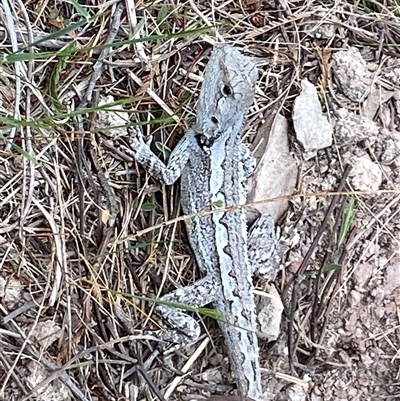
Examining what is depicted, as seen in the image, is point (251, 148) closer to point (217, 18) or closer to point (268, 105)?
point (268, 105)

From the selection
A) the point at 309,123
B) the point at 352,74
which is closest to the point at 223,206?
the point at 309,123

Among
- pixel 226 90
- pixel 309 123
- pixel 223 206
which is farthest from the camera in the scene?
pixel 309 123

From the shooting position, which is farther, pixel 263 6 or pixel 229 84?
pixel 263 6

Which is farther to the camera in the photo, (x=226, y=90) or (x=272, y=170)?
(x=272, y=170)

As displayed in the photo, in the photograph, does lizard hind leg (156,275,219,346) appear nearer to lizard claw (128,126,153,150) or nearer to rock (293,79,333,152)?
lizard claw (128,126,153,150)

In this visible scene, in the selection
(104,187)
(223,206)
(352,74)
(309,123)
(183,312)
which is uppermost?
(352,74)

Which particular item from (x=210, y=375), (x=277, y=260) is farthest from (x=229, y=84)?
(x=210, y=375)

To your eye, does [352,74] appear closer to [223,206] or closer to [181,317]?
[223,206]

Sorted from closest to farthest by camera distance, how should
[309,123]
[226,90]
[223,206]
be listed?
[226,90] → [223,206] → [309,123]

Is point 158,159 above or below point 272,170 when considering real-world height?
above
